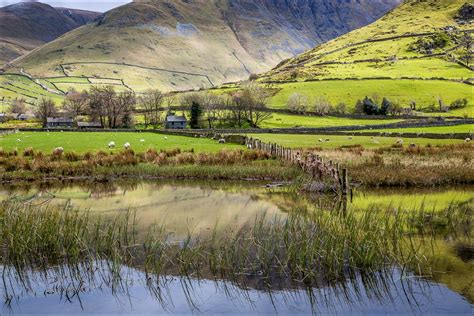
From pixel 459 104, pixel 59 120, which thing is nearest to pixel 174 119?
pixel 59 120

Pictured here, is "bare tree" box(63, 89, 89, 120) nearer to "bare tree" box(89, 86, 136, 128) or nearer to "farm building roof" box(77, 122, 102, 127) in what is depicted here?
"farm building roof" box(77, 122, 102, 127)

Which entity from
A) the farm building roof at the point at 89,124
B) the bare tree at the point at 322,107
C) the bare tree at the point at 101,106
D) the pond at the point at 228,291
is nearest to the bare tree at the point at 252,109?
the bare tree at the point at 322,107

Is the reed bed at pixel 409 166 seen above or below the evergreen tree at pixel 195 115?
below

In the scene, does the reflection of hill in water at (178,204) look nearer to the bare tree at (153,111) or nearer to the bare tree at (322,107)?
the bare tree at (153,111)

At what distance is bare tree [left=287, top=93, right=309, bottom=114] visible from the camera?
5544 inches

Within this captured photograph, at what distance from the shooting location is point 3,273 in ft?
61.1

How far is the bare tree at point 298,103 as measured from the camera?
140825mm

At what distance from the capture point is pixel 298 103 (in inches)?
5655

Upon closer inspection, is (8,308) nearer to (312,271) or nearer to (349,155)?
(312,271)

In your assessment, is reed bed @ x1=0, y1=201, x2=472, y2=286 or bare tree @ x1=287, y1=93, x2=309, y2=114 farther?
bare tree @ x1=287, y1=93, x2=309, y2=114

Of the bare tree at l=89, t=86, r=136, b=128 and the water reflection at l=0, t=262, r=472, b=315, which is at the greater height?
the bare tree at l=89, t=86, r=136, b=128

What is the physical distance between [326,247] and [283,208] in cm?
1294

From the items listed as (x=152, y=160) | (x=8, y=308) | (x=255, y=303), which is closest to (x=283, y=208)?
(x=255, y=303)

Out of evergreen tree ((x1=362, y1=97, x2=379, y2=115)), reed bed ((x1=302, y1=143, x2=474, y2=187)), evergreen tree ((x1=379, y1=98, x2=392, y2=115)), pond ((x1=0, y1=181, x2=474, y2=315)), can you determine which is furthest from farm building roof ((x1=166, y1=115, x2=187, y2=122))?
pond ((x1=0, y1=181, x2=474, y2=315))
